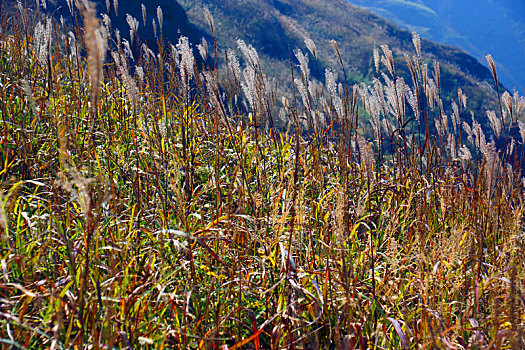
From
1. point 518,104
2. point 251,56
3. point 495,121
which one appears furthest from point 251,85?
point 518,104

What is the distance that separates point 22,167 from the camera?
9.43 ft

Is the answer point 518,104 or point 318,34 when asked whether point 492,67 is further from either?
point 318,34

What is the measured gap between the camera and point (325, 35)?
79625mm

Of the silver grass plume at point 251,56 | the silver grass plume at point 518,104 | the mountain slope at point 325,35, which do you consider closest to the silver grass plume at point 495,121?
the silver grass plume at point 518,104

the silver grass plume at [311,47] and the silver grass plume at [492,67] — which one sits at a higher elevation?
the silver grass plume at [492,67]

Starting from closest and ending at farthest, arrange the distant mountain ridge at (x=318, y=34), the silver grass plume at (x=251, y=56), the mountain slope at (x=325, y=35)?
1. the silver grass plume at (x=251, y=56)
2. the distant mountain ridge at (x=318, y=34)
3. the mountain slope at (x=325, y=35)

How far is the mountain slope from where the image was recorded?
55.2 m

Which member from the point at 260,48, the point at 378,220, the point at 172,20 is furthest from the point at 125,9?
the point at 260,48

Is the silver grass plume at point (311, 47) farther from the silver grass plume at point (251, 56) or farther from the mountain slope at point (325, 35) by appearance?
the mountain slope at point (325, 35)

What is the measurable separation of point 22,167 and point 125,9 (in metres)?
27.8

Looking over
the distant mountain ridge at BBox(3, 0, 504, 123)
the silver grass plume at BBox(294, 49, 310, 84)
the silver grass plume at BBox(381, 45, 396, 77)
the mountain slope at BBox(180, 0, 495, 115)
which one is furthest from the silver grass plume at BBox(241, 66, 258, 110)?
the mountain slope at BBox(180, 0, 495, 115)

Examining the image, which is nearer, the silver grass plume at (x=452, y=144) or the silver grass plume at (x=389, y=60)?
the silver grass plume at (x=389, y=60)

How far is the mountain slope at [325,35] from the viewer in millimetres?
55156

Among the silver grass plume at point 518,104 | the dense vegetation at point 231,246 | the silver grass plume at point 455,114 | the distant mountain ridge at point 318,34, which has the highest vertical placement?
the distant mountain ridge at point 318,34
